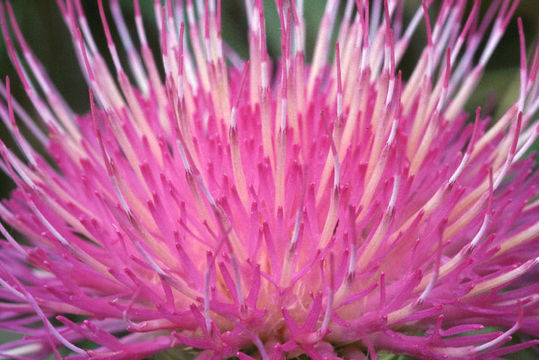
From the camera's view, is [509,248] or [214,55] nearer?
[509,248]

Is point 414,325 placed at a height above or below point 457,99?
below

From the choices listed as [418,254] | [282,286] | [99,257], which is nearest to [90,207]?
[99,257]

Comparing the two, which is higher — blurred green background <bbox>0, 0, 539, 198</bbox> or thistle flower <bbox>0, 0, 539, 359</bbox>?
blurred green background <bbox>0, 0, 539, 198</bbox>

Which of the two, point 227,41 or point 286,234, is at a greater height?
point 227,41

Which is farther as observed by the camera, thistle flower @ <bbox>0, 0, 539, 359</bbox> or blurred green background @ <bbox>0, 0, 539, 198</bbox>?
blurred green background @ <bbox>0, 0, 539, 198</bbox>

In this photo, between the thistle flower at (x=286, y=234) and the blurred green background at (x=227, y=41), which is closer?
the thistle flower at (x=286, y=234)

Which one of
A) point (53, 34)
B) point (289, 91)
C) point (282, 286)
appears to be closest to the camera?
point (282, 286)

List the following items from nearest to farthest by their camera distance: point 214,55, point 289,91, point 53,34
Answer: point 289,91, point 214,55, point 53,34

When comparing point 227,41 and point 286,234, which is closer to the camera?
point 286,234

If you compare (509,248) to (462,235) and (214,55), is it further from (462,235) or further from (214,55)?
(214,55)

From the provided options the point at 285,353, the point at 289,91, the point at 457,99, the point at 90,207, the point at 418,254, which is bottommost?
the point at 285,353

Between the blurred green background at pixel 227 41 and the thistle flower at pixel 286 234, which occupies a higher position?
the blurred green background at pixel 227 41
